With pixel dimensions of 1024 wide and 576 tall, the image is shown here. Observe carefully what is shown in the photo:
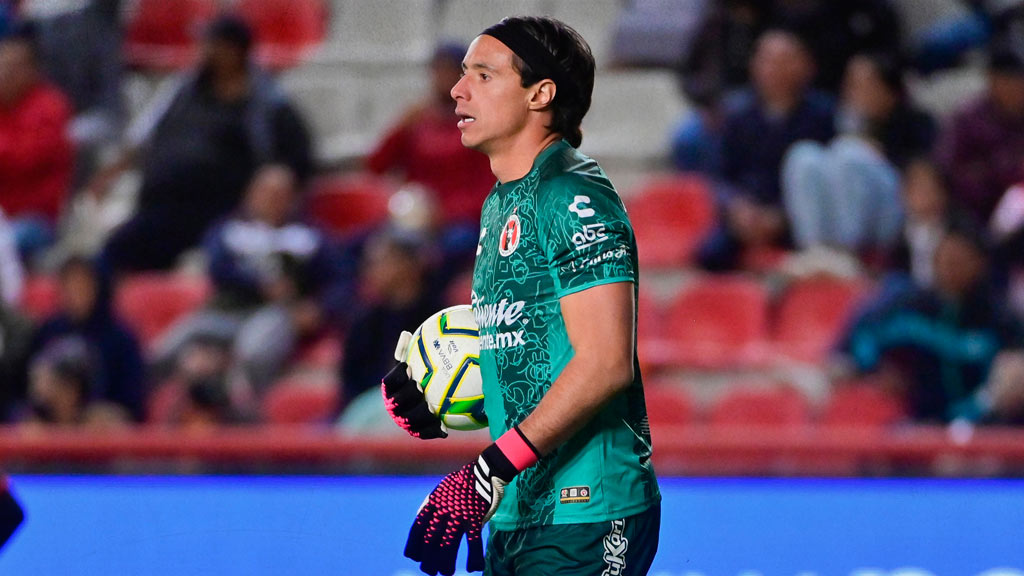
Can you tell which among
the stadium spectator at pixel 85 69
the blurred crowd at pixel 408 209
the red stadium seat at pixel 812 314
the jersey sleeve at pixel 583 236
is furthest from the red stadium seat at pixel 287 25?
the jersey sleeve at pixel 583 236

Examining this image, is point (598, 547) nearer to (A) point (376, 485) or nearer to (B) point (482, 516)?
(B) point (482, 516)

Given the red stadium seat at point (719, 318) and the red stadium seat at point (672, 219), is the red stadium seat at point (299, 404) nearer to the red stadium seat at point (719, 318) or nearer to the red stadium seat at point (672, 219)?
the red stadium seat at point (719, 318)

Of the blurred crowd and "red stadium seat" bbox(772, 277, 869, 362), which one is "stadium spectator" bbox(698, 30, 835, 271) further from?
"red stadium seat" bbox(772, 277, 869, 362)

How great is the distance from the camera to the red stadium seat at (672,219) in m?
7.23

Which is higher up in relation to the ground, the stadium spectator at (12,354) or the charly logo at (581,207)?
the charly logo at (581,207)

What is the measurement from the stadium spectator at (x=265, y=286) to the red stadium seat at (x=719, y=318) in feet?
5.96

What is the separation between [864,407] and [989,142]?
1715 millimetres

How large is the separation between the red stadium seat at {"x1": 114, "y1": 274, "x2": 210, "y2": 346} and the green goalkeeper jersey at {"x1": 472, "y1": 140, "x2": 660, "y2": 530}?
5170 mm

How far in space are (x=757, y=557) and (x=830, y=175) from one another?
A: 315 cm

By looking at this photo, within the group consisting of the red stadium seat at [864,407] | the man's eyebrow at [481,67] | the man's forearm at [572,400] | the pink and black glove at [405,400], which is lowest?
the red stadium seat at [864,407]

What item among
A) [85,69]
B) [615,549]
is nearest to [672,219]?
[85,69]

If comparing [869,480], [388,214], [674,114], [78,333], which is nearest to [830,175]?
[674,114]

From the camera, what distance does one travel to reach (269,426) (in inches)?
245

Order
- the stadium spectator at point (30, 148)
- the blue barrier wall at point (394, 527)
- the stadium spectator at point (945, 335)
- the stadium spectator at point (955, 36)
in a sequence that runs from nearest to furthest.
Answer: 1. the blue barrier wall at point (394, 527)
2. the stadium spectator at point (945, 335)
3. the stadium spectator at point (955, 36)
4. the stadium spectator at point (30, 148)
